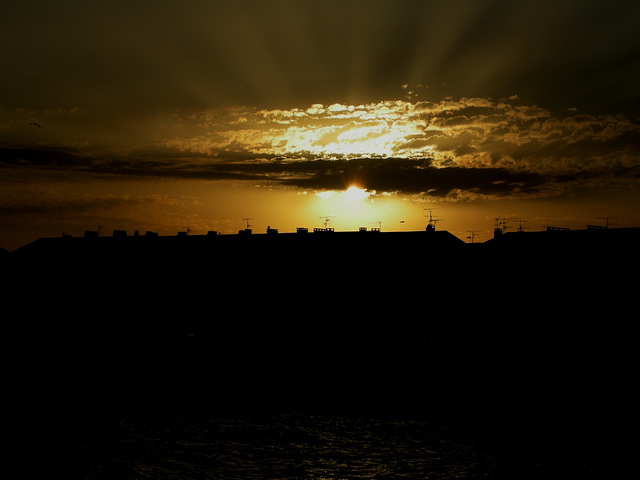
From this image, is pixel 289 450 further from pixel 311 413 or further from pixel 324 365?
pixel 324 365

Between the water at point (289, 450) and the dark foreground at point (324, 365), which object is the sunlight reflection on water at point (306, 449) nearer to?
the water at point (289, 450)

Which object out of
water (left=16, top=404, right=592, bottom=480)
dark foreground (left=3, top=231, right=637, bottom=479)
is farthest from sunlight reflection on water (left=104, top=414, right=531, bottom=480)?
dark foreground (left=3, top=231, right=637, bottom=479)

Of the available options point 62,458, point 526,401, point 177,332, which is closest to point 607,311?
point 526,401

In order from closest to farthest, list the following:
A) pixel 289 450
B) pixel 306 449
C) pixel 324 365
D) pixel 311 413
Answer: pixel 289 450 < pixel 306 449 < pixel 311 413 < pixel 324 365

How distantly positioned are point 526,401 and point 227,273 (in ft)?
117

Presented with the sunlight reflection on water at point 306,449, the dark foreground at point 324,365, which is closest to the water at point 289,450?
the sunlight reflection on water at point 306,449

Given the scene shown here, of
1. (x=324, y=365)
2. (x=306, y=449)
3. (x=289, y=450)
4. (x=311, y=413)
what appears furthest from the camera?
(x=324, y=365)

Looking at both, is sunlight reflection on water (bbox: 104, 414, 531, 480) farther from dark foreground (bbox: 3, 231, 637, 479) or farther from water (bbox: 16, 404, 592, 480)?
dark foreground (bbox: 3, 231, 637, 479)

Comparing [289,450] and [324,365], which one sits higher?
[324,365]

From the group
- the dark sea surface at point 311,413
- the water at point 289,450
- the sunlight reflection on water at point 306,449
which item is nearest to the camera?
the water at point 289,450

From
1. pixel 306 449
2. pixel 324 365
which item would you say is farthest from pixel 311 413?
pixel 306 449

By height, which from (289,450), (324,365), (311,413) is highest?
(324,365)

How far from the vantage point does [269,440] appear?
4003 cm

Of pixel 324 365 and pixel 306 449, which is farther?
pixel 324 365
